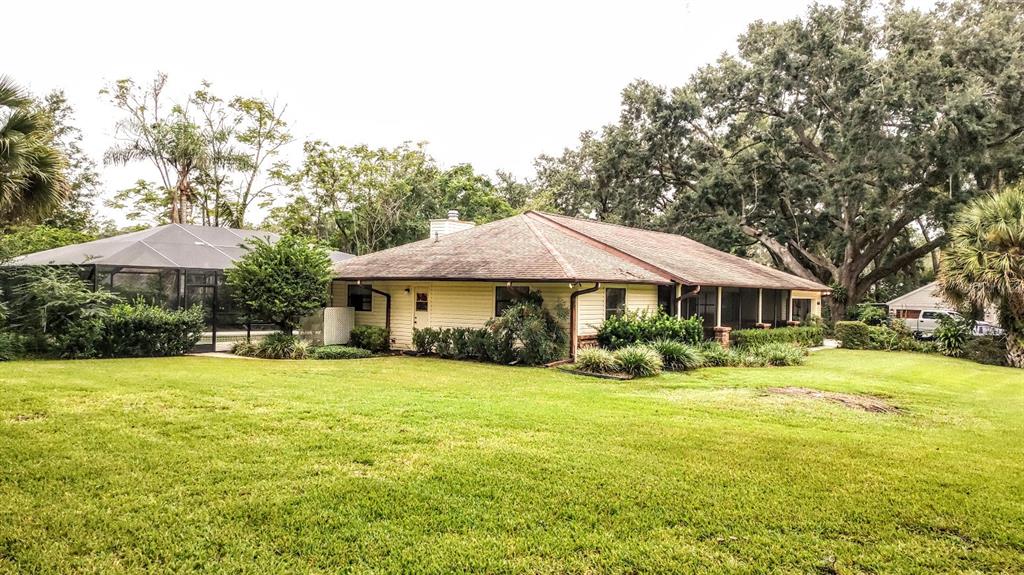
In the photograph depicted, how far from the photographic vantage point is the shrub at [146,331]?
13.4 meters

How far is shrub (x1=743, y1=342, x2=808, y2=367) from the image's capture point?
15.2 meters

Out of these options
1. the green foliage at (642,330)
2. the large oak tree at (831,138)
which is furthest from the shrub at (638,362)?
→ the large oak tree at (831,138)

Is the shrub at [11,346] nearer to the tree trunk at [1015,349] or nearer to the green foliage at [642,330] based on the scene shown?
the green foliage at [642,330]

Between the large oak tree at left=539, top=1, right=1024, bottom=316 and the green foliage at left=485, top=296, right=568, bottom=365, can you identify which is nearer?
the green foliage at left=485, top=296, right=568, bottom=365

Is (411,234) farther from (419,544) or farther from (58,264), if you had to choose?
(419,544)

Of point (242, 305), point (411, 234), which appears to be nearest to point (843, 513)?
point (242, 305)

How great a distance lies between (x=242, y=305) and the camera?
14828 mm

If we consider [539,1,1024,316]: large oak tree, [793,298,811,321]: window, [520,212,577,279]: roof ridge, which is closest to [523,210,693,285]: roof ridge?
[520,212,577,279]: roof ridge

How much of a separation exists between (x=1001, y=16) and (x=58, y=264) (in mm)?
35771

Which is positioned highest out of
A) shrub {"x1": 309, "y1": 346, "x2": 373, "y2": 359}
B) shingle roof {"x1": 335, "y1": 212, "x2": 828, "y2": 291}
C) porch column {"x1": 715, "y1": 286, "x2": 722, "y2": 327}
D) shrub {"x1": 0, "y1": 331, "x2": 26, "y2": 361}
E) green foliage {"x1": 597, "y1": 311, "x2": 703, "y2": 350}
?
shingle roof {"x1": 335, "y1": 212, "x2": 828, "y2": 291}

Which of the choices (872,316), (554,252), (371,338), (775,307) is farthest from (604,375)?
(872,316)

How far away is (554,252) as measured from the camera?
15266 mm

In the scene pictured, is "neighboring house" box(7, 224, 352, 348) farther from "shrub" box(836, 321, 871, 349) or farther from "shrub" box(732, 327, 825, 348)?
"shrub" box(836, 321, 871, 349)

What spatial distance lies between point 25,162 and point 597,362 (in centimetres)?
1074
